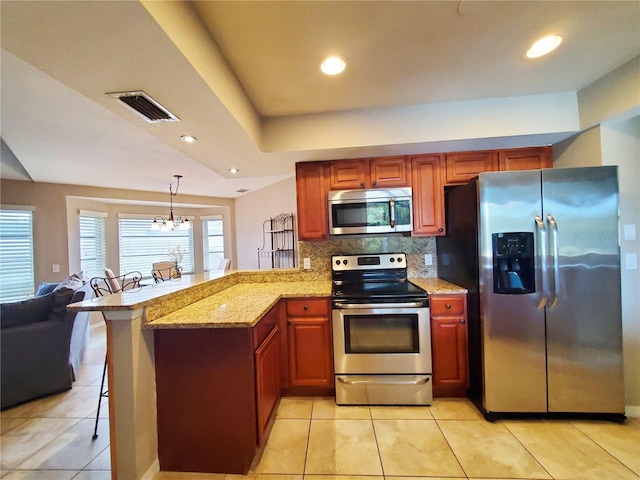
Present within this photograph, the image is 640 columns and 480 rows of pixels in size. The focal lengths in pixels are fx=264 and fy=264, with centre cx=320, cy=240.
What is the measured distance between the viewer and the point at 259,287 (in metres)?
2.64

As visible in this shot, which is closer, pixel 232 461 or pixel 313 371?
pixel 232 461

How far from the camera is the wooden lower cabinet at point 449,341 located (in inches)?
86.8

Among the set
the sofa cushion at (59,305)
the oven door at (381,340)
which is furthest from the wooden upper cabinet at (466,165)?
the sofa cushion at (59,305)

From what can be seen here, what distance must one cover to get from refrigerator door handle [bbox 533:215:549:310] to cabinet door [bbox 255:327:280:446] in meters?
1.98

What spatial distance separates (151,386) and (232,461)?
650 millimetres

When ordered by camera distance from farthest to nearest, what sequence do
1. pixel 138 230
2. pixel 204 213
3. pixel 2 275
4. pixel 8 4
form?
pixel 204 213 → pixel 138 230 → pixel 2 275 → pixel 8 4

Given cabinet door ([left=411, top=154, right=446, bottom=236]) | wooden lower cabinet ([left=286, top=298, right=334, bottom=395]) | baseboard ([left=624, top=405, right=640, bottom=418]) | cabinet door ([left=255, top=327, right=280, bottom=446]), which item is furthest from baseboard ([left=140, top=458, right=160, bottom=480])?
baseboard ([left=624, top=405, right=640, bottom=418])

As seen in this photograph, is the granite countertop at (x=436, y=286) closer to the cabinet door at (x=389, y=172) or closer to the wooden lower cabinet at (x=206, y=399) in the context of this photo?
the cabinet door at (x=389, y=172)

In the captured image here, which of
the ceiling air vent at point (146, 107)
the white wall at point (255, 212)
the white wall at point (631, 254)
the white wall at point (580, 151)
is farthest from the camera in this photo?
the white wall at point (255, 212)

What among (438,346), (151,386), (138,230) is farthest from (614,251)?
(138,230)

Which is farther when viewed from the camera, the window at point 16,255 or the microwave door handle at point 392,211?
the window at point 16,255

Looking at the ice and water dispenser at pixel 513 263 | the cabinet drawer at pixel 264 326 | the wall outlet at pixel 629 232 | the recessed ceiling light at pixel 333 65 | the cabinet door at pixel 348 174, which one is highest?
the recessed ceiling light at pixel 333 65

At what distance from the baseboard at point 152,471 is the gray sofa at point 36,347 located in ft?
5.66

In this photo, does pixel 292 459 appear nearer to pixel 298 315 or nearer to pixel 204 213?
pixel 298 315
